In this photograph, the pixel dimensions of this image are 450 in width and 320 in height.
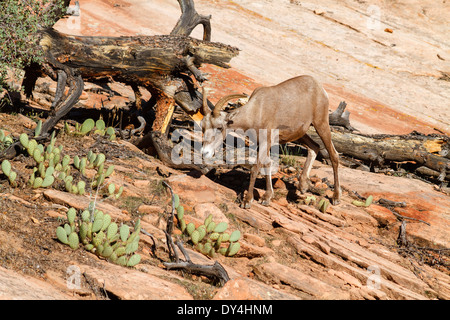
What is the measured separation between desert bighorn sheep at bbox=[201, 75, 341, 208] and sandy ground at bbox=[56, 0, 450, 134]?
9014 mm

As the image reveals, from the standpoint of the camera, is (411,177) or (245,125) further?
(411,177)

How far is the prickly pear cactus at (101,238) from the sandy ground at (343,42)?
13.4 metres

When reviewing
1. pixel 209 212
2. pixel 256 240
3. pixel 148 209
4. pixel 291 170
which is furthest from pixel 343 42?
pixel 148 209

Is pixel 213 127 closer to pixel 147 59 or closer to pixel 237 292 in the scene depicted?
pixel 147 59

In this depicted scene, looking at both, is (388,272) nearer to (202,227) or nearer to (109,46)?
(202,227)

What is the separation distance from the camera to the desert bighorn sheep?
9.15 metres

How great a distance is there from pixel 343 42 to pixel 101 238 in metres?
24.1

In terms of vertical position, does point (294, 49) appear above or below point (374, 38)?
below

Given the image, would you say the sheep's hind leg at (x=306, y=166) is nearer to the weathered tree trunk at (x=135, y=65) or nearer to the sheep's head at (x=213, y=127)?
the sheep's head at (x=213, y=127)

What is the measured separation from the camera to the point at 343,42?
2733 centimetres

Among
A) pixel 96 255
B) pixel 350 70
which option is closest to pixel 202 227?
pixel 96 255

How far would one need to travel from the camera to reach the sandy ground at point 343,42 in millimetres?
21656

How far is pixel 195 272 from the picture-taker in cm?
668

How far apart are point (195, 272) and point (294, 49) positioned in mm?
20979
